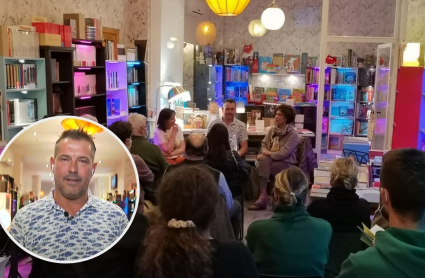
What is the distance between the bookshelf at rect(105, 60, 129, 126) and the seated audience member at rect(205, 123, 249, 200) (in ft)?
8.70

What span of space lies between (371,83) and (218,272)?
Result: 30.4 ft

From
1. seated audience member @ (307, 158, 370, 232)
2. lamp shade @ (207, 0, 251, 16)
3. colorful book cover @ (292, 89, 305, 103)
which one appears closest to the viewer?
seated audience member @ (307, 158, 370, 232)

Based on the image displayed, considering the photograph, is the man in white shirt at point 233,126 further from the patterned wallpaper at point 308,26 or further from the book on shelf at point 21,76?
the patterned wallpaper at point 308,26

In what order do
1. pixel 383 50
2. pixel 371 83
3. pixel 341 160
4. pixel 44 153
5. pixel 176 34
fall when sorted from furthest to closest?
pixel 371 83 → pixel 176 34 → pixel 383 50 → pixel 341 160 → pixel 44 153

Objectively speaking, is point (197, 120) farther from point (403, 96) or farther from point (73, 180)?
point (73, 180)

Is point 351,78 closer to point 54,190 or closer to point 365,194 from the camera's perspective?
point 365,194

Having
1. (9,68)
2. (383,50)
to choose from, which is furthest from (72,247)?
(383,50)

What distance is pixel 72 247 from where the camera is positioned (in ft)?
2.92

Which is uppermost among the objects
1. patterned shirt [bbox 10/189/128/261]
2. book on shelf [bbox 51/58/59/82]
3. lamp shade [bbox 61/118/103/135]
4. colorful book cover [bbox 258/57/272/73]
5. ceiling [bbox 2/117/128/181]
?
colorful book cover [bbox 258/57/272/73]

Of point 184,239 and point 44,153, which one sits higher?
point 44,153

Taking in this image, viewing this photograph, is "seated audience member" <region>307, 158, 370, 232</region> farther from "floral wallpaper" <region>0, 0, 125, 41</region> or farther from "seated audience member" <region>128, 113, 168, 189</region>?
"floral wallpaper" <region>0, 0, 125, 41</region>

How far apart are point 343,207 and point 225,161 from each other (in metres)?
1.51

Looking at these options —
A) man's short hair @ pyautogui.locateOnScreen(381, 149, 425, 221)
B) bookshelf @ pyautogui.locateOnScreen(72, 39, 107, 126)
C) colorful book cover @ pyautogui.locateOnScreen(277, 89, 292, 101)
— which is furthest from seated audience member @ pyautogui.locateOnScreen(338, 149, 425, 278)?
colorful book cover @ pyautogui.locateOnScreen(277, 89, 292, 101)

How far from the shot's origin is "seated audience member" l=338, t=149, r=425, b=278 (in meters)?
1.28
